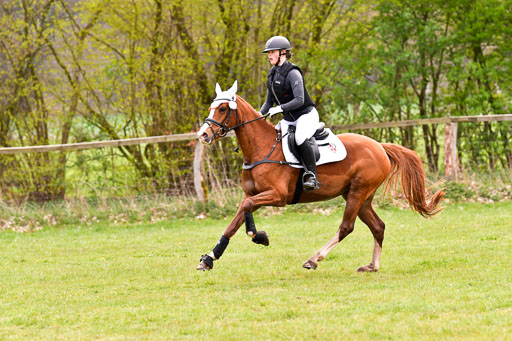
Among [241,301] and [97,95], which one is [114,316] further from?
[97,95]

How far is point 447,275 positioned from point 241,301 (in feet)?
7.85

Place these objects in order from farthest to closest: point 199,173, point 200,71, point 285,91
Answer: point 200,71
point 199,173
point 285,91

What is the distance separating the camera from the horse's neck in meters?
8.41

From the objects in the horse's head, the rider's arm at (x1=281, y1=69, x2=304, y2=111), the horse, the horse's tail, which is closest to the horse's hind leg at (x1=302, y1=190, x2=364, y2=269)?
the horse

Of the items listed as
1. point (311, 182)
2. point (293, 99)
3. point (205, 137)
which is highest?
point (293, 99)

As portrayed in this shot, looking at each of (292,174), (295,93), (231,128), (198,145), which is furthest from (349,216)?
(198,145)

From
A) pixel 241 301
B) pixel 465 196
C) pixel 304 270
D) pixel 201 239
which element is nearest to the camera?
pixel 241 301

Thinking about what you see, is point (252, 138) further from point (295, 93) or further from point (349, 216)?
point (349, 216)

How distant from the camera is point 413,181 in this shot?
30.2 feet

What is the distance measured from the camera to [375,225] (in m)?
8.96

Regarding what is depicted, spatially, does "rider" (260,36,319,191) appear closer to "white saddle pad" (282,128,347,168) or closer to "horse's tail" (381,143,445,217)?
"white saddle pad" (282,128,347,168)

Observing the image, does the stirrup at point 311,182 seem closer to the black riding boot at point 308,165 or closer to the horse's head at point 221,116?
the black riding boot at point 308,165

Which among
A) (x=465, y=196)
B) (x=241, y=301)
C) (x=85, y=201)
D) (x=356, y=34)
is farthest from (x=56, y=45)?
(x=241, y=301)

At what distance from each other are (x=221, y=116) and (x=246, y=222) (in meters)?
1.20
